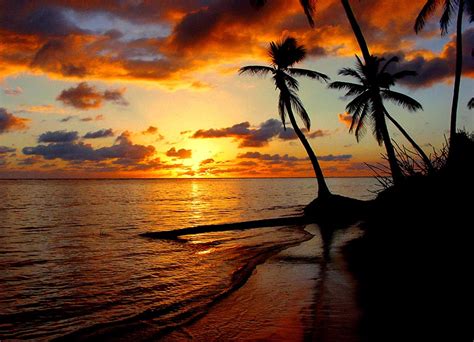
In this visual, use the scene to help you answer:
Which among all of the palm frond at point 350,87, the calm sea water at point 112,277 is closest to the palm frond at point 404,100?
the palm frond at point 350,87

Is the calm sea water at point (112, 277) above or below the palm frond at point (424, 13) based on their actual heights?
below

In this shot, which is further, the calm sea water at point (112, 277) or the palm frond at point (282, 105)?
the palm frond at point (282, 105)

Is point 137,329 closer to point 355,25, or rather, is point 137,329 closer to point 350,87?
point 355,25

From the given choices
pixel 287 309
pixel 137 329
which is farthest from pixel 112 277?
pixel 287 309

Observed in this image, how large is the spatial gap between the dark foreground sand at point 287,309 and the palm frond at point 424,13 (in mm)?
14937

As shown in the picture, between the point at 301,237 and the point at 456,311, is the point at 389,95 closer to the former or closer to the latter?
the point at 301,237

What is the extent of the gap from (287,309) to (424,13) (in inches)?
744

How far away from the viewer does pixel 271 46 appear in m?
28.5

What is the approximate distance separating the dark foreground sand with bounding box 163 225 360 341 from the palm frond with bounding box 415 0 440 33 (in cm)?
1494

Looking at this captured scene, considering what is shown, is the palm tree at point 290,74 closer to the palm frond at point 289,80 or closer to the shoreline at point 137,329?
the palm frond at point 289,80

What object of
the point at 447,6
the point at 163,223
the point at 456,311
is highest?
the point at 447,6

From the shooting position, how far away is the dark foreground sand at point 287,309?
20.3 feet

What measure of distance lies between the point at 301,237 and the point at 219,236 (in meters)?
4.04

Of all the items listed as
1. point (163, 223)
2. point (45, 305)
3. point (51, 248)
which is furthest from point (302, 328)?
point (163, 223)
